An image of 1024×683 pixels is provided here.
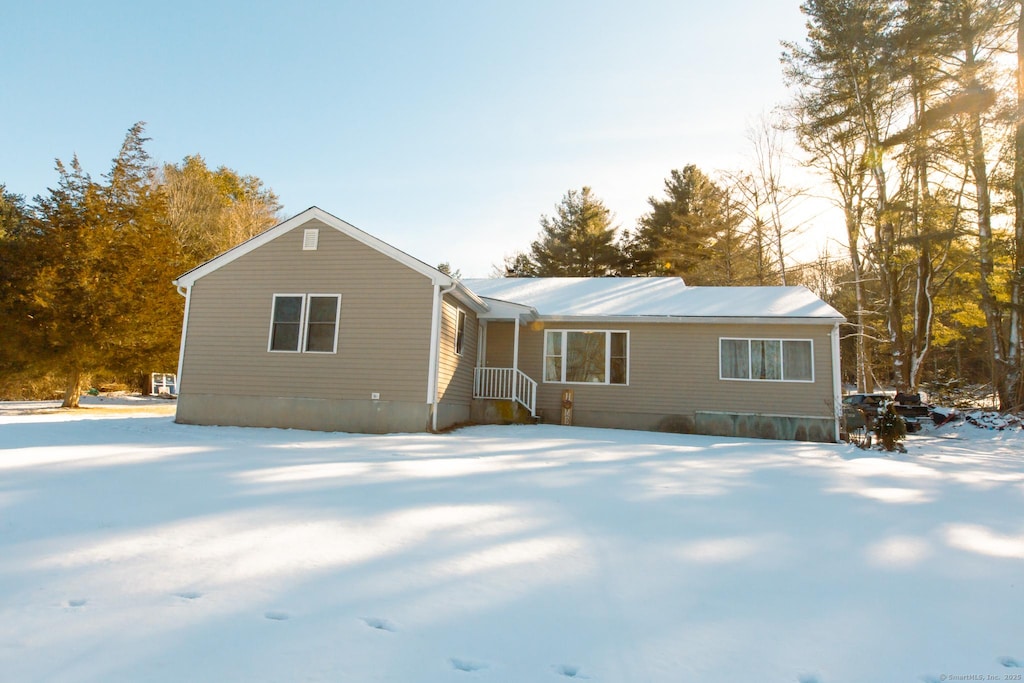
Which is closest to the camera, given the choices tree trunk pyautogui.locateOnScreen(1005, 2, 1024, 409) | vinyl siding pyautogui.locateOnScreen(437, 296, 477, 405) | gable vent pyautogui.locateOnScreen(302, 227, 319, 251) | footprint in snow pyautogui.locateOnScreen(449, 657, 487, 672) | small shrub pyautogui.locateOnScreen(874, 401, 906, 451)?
footprint in snow pyautogui.locateOnScreen(449, 657, 487, 672)

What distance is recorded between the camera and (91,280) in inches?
634

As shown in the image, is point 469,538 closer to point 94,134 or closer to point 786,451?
point 786,451

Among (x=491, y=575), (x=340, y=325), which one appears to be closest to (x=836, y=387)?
(x=340, y=325)

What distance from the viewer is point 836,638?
8.91 ft

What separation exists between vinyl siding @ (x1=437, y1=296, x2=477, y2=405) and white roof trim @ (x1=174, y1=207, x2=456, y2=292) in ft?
2.16

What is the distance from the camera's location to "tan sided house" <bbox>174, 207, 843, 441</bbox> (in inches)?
446

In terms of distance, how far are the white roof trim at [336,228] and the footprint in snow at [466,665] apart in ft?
29.6

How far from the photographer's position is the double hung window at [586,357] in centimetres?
1420

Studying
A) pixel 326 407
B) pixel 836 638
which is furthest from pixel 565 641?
pixel 326 407

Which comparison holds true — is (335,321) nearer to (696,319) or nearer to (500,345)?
(500,345)

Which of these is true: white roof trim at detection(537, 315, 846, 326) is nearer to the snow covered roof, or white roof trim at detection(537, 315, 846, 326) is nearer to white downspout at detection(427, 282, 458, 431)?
the snow covered roof

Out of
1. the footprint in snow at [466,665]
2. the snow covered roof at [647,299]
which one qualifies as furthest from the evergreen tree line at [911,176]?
the footprint in snow at [466,665]

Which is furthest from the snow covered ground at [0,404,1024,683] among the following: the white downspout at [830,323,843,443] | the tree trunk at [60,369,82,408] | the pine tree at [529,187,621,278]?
the pine tree at [529,187,621,278]

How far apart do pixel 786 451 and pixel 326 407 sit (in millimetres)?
8218
